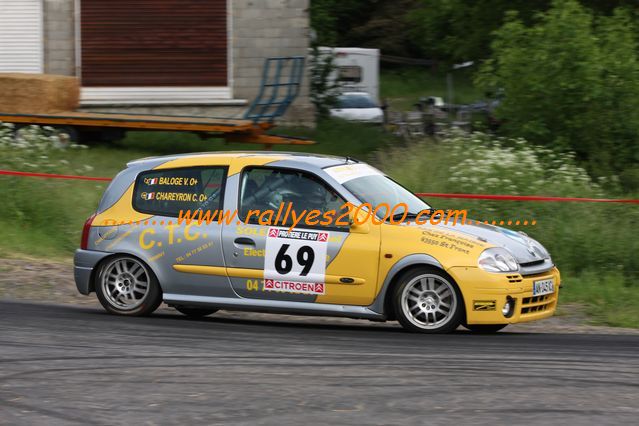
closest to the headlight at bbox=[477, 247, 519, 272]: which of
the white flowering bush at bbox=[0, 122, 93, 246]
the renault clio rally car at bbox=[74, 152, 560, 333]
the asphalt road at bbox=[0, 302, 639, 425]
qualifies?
the renault clio rally car at bbox=[74, 152, 560, 333]

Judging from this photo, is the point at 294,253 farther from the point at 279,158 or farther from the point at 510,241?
the point at 510,241

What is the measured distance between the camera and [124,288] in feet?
34.6

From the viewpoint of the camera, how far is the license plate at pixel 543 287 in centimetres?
962

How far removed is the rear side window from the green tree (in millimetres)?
10343

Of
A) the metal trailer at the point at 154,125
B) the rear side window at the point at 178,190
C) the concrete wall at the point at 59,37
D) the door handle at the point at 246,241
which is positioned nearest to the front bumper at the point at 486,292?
the door handle at the point at 246,241

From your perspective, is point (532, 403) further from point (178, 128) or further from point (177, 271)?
point (178, 128)

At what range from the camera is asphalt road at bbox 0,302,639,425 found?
6.57 m

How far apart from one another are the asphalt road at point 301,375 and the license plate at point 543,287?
1.29 feet

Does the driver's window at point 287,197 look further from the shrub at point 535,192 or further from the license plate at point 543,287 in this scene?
the shrub at point 535,192

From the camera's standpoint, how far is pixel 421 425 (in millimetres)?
6285

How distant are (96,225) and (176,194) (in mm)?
858

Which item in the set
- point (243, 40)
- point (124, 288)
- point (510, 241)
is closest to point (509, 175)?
point (510, 241)

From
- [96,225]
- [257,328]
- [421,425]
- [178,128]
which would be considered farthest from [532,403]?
[178,128]

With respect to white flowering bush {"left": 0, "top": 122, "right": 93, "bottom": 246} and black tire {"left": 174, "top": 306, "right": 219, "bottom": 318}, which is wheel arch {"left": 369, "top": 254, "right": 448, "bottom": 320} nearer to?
black tire {"left": 174, "top": 306, "right": 219, "bottom": 318}
